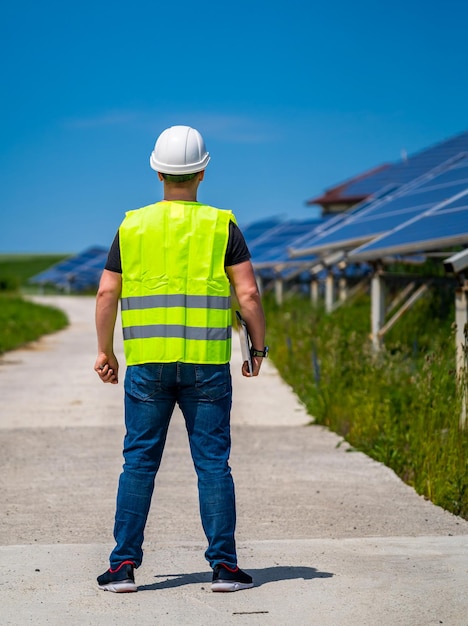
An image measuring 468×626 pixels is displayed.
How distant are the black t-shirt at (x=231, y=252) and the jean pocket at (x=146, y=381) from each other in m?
0.42

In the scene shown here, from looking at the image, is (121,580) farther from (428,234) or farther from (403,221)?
(403,221)

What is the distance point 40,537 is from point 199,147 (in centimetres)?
248

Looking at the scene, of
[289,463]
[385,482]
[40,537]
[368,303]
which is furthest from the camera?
[368,303]

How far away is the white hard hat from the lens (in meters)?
4.79

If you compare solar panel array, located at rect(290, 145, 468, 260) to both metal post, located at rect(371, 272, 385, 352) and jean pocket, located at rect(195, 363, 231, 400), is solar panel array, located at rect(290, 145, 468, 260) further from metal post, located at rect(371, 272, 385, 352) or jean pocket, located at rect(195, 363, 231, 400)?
jean pocket, located at rect(195, 363, 231, 400)

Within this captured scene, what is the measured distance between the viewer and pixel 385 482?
25.4ft

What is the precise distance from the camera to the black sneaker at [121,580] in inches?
187

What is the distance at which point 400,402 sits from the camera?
29.8ft

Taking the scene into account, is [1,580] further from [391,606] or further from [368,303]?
[368,303]

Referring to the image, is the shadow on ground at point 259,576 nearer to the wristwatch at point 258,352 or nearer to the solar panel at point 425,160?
the wristwatch at point 258,352

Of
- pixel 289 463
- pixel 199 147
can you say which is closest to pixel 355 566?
pixel 199 147

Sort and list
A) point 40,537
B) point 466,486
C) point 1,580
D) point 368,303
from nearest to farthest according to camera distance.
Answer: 1. point 1,580
2. point 40,537
3. point 466,486
4. point 368,303

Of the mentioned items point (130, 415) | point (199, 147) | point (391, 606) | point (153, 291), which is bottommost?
point (391, 606)

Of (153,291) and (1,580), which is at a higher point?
(153,291)
